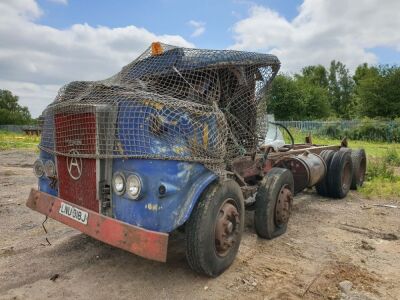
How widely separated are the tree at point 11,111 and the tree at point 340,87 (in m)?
58.2

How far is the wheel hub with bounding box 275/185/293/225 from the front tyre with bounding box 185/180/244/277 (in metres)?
0.99

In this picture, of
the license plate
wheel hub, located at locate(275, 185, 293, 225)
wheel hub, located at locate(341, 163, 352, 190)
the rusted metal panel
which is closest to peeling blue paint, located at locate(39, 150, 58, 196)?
the rusted metal panel

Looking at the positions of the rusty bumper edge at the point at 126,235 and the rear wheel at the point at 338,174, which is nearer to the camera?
the rusty bumper edge at the point at 126,235

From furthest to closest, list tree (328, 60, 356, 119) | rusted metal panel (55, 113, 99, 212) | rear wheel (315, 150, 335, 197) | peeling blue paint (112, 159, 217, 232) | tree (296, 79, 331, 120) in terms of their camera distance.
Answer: tree (328, 60, 356, 119) < tree (296, 79, 331, 120) < rear wheel (315, 150, 335, 197) < rusted metal panel (55, 113, 99, 212) < peeling blue paint (112, 159, 217, 232)

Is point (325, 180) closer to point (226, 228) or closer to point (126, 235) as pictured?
point (226, 228)

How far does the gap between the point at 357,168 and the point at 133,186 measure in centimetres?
637

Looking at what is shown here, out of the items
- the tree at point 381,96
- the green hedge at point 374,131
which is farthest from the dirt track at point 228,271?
the tree at point 381,96

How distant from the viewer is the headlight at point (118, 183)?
377cm

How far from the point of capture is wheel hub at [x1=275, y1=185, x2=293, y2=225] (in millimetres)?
5188

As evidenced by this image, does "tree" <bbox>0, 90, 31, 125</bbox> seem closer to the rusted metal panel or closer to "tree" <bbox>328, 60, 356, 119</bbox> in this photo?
"tree" <bbox>328, 60, 356, 119</bbox>

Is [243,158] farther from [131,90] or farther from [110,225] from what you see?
[110,225]

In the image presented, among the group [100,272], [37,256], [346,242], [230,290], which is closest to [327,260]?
[346,242]

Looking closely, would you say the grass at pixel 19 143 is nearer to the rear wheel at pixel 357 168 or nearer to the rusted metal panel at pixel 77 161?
the rear wheel at pixel 357 168

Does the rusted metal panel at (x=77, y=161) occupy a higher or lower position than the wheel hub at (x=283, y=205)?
higher
